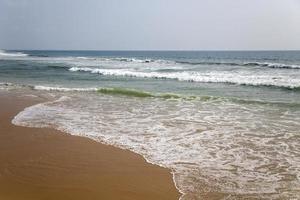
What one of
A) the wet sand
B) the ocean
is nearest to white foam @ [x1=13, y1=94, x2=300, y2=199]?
the ocean

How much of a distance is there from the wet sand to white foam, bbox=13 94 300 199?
0.42m

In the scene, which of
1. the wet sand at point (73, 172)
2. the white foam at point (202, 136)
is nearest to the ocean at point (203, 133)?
the white foam at point (202, 136)

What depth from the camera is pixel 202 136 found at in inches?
351

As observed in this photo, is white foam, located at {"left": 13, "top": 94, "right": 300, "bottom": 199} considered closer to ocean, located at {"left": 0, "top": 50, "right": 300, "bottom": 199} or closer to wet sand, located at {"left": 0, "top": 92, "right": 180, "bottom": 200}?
ocean, located at {"left": 0, "top": 50, "right": 300, "bottom": 199}

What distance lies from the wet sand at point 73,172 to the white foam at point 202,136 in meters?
0.42

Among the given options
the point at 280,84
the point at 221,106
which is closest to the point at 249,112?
the point at 221,106

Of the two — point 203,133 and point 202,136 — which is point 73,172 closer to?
point 202,136

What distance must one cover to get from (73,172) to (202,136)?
3738 mm

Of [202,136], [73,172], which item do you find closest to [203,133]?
[202,136]

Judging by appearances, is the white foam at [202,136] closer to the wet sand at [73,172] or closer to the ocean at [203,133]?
the ocean at [203,133]

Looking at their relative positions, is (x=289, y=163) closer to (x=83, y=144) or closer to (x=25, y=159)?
(x=83, y=144)

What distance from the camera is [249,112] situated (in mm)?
12641

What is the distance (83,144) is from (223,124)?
13.8ft

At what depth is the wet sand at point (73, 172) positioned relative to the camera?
534 centimetres
